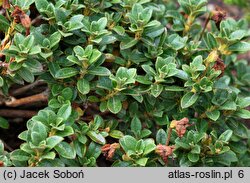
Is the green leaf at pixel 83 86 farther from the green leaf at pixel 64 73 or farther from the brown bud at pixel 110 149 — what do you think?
the brown bud at pixel 110 149

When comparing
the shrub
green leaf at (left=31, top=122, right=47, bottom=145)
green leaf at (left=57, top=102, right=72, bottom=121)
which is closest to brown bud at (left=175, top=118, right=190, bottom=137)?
the shrub

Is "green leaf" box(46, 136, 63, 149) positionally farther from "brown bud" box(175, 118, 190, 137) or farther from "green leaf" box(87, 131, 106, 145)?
"brown bud" box(175, 118, 190, 137)

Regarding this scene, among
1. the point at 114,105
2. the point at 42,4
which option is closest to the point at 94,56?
the point at 114,105

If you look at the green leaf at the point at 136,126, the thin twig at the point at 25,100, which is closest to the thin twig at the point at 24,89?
the thin twig at the point at 25,100

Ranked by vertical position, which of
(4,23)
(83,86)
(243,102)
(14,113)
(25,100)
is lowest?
(14,113)

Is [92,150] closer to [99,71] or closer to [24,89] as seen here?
[99,71]

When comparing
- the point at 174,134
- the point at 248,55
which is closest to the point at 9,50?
the point at 174,134
